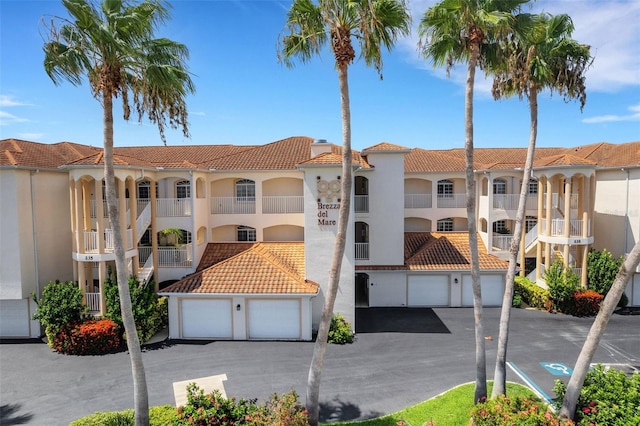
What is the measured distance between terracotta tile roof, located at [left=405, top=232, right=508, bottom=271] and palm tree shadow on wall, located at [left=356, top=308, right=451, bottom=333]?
9.11ft

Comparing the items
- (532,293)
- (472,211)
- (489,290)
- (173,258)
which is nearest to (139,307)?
(173,258)

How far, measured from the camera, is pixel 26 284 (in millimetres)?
17219

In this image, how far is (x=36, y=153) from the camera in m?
18.9

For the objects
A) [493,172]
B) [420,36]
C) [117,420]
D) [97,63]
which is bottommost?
[117,420]

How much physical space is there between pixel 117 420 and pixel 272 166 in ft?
53.7

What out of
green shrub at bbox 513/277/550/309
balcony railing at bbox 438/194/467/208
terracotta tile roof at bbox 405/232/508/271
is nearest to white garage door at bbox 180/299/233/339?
terracotta tile roof at bbox 405/232/508/271

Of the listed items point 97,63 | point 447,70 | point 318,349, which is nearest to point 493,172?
point 447,70

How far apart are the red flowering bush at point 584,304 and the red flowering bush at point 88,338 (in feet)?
80.6

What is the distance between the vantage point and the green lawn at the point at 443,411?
1088 cm

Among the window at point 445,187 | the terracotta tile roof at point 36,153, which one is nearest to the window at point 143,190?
the terracotta tile roof at point 36,153

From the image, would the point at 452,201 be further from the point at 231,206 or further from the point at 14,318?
the point at 14,318

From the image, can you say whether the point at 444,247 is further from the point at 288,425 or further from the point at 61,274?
the point at 61,274

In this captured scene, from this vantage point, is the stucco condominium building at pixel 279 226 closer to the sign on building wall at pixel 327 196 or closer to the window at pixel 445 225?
the sign on building wall at pixel 327 196

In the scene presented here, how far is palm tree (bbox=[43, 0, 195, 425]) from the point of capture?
9047 mm
